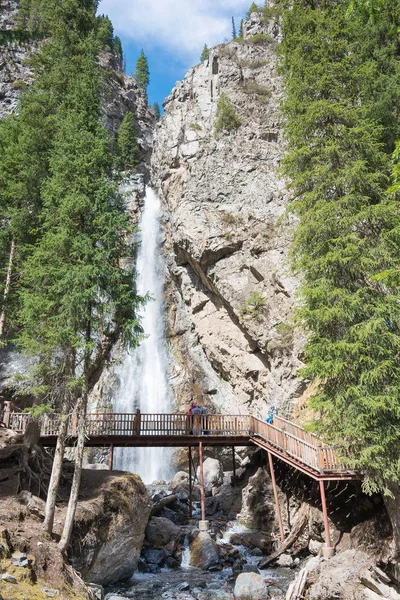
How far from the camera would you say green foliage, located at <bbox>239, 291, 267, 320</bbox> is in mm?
22156

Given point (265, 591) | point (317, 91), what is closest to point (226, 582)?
point (265, 591)

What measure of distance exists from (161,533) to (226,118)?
26645 mm

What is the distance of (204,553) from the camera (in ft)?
41.4

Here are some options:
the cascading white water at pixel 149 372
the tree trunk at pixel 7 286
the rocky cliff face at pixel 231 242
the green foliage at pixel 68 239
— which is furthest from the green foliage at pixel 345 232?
the cascading white water at pixel 149 372

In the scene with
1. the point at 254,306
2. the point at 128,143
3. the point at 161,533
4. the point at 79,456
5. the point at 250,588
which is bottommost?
the point at 250,588

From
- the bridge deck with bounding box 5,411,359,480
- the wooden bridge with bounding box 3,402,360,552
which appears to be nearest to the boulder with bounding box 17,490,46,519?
the wooden bridge with bounding box 3,402,360,552

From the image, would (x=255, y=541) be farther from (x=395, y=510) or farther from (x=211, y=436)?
(x=395, y=510)

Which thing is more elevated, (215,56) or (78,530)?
(215,56)

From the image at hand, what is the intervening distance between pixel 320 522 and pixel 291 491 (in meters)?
2.82

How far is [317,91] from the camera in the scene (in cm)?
1295

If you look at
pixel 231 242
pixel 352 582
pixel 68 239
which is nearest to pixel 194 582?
pixel 352 582

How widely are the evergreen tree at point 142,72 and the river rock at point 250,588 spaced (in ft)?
230

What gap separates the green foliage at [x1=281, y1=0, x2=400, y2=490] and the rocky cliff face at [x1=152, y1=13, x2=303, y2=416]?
20.6 feet

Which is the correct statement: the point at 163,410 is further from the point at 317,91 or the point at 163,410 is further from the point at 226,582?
the point at 317,91
